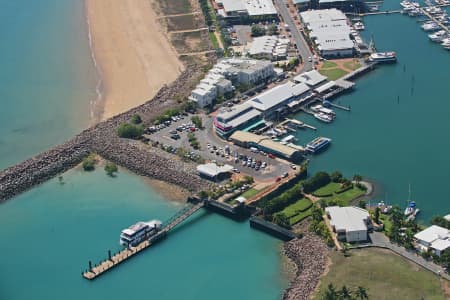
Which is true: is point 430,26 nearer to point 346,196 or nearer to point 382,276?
point 346,196

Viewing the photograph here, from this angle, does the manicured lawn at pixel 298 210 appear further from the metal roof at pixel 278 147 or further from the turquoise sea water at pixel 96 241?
the metal roof at pixel 278 147

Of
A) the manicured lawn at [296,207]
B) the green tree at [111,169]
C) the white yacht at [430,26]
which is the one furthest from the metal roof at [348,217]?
the white yacht at [430,26]

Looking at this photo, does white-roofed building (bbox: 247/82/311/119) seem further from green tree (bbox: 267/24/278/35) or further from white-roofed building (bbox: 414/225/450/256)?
white-roofed building (bbox: 414/225/450/256)

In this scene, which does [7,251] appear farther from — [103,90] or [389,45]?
[389,45]

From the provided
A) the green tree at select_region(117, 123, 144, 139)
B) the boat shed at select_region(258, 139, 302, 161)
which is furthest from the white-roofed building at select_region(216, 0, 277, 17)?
the boat shed at select_region(258, 139, 302, 161)

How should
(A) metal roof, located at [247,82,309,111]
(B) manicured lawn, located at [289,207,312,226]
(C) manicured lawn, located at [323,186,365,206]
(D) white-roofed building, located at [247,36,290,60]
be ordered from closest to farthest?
(B) manicured lawn, located at [289,207,312,226] < (C) manicured lawn, located at [323,186,365,206] < (A) metal roof, located at [247,82,309,111] < (D) white-roofed building, located at [247,36,290,60]

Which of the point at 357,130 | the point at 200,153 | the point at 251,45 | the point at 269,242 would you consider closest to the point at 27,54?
the point at 251,45
